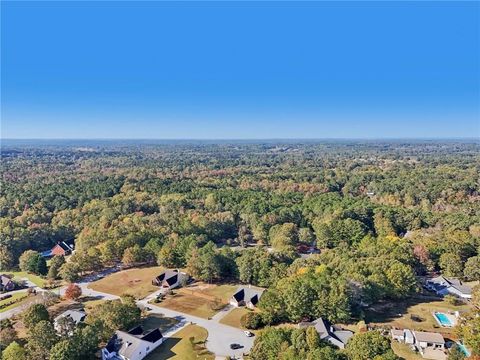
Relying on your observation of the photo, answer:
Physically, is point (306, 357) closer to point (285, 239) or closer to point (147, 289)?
point (147, 289)

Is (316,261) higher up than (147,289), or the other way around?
(316,261)

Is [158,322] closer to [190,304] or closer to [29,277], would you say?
[190,304]

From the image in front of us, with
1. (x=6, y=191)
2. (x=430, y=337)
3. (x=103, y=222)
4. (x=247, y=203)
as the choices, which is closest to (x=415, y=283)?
(x=430, y=337)

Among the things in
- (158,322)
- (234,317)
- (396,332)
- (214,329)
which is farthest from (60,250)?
(396,332)

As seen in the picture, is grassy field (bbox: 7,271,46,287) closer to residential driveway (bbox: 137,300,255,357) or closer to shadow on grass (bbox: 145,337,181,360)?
residential driveway (bbox: 137,300,255,357)

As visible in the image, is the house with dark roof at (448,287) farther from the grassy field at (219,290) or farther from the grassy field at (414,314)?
the grassy field at (219,290)

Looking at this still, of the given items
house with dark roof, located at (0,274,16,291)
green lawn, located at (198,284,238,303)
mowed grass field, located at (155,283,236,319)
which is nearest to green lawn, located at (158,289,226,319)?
mowed grass field, located at (155,283,236,319)
